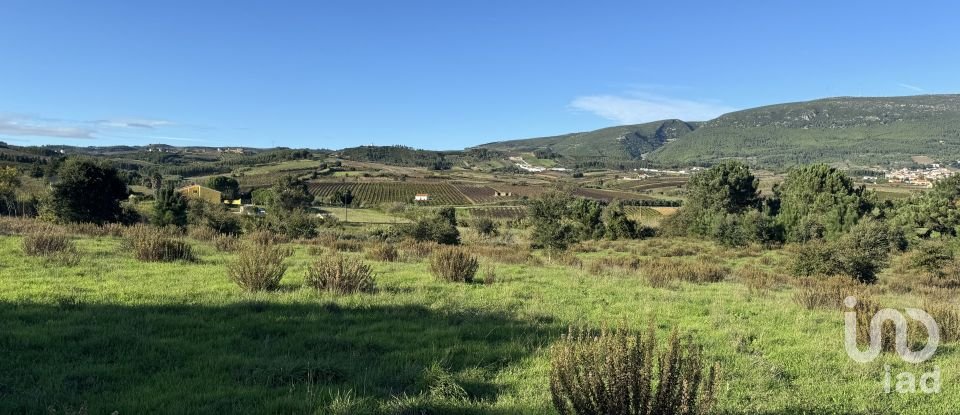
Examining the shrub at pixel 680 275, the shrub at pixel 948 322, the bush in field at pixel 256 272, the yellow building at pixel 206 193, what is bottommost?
the shrub at pixel 680 275

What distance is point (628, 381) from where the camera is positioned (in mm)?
3428

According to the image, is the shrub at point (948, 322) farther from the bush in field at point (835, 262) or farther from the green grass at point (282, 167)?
the green grass at point (282, 167)

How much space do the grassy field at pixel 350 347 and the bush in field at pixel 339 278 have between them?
41 cm

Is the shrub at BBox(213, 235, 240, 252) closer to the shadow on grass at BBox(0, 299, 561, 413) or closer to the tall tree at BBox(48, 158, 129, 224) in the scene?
the shadow on grass at BBox(0, 299, 561, 413)

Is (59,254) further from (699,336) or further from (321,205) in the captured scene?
(321,205)

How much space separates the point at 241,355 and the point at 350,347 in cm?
115

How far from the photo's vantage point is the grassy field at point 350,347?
4391mm

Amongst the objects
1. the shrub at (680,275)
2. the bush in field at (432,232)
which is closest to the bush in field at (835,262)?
the shrub at (680,275)

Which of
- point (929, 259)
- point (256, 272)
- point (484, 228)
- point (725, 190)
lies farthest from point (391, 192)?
point (256, 272)

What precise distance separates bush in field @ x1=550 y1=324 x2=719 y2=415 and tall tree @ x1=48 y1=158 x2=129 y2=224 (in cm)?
3988

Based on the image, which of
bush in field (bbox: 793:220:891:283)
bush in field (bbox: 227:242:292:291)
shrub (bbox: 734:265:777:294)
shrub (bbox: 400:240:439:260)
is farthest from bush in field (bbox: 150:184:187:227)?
bush in field (bbox: 793:220:891:283)

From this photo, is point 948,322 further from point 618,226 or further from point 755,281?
point 618,226

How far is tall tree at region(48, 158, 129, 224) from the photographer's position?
35.4 metres

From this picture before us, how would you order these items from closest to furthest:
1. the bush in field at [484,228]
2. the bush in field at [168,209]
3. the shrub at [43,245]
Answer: the shrub at [43,245]
the bush in field at [168,209]
the bush in field at [484,228]
